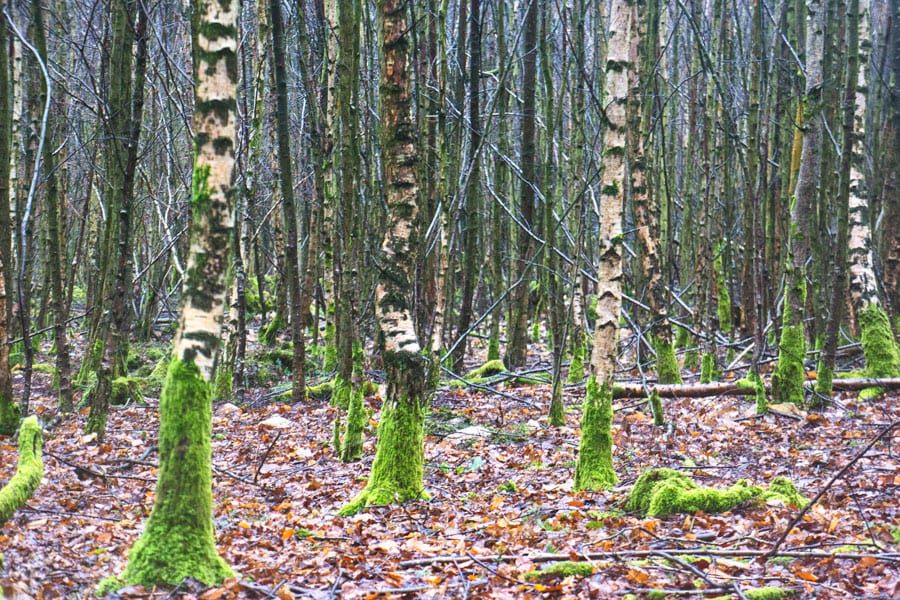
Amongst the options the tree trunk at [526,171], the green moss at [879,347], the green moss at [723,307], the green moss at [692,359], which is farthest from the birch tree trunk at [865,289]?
the tree trunk at [526,171]

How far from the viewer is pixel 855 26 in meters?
9.83

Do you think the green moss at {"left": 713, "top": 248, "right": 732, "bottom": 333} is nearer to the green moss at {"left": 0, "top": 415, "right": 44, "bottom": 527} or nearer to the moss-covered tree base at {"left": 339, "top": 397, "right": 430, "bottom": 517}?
the moss-covered tree base at {"left": 339, "top": 397, "right": 430, "bottom": 517}

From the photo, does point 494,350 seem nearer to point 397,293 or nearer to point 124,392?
point 124,392

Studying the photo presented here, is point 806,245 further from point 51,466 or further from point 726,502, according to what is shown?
point 51,466

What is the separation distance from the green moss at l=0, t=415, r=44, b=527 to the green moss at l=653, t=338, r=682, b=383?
8.25 m

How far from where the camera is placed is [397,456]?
6.25m

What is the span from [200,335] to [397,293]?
223 cm

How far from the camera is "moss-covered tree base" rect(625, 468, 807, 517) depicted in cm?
568

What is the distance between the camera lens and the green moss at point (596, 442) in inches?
255

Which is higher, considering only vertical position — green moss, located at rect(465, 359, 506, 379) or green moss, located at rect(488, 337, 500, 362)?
green moss, located at rect(488, 337, 500, 362)

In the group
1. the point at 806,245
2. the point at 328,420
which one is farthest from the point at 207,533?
the point at 806,245

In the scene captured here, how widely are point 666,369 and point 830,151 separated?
3.91 metres

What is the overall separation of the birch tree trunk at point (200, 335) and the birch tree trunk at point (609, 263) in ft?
10.9

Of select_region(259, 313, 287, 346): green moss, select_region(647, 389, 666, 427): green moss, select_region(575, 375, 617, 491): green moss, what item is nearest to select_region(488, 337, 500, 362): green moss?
select_region(647, 389, 666, 427): green moss
